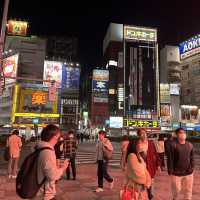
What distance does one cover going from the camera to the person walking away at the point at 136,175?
14.3 ft

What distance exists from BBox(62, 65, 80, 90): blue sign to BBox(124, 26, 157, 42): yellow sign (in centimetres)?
2461

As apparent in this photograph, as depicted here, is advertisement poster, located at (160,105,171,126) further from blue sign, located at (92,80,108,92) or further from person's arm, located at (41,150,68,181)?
person's arm, located at (41,150,68,181)

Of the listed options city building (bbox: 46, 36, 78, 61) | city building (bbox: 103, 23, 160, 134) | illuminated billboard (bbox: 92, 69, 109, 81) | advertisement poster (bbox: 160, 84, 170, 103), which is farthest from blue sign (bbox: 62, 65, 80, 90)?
advertisement poster (bbox: 160, 84, 170, 103)

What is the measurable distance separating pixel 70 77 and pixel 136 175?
90.2 m

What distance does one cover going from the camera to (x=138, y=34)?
4259 inches

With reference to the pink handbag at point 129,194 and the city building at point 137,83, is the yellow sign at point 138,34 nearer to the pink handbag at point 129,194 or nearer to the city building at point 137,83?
the city building at point 137,83

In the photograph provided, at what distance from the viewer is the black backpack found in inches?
129

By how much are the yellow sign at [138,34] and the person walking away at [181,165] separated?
10323 cm

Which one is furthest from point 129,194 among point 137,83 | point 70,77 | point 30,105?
point 137,83

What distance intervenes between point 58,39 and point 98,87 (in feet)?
110

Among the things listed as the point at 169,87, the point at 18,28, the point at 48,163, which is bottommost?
the point at 48,163

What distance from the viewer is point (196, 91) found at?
99000 mm

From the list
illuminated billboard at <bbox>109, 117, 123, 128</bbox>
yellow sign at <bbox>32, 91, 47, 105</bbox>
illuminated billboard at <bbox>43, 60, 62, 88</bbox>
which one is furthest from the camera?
illuminated billboard at <bbox>109, 117, 123, 128</bbox>

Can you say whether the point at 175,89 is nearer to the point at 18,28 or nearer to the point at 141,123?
the point at 141,123
